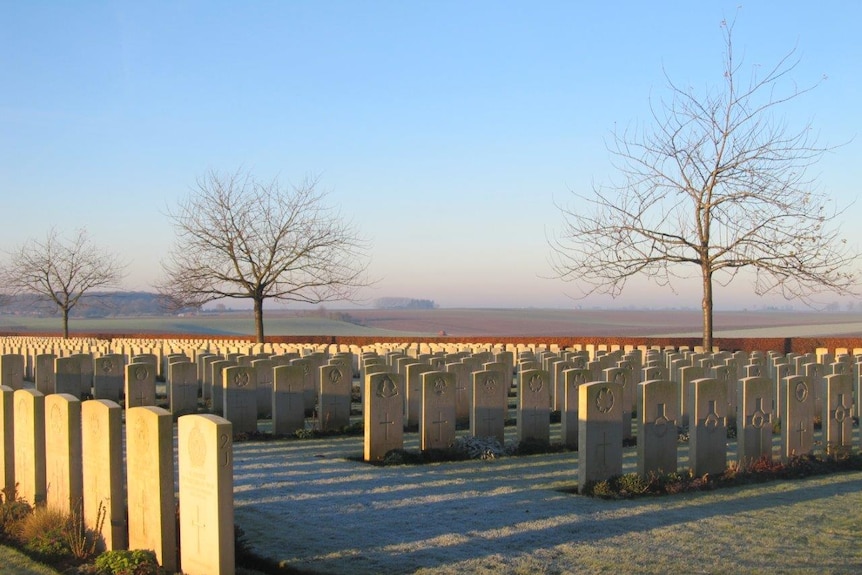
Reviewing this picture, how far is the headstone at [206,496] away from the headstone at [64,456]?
1.62 m

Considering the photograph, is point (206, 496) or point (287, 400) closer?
point (206, 496)

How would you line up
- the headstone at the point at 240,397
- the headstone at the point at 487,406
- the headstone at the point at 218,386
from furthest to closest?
the headstone at the point at 218,386
the headstone at the point at 240,397
the headstone at the point at 487,406

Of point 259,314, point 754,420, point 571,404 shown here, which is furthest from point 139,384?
point 259,314

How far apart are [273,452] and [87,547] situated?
194 inches

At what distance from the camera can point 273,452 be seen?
38.5 feet

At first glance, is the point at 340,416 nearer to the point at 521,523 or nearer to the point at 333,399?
the point at 333,399

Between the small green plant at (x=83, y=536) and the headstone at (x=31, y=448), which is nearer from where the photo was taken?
the small green plant at (x=83, y=536)

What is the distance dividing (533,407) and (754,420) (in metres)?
3.12

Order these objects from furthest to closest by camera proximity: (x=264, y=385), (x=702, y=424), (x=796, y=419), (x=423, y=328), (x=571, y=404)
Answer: (x=423, y=328) < (x=264, y=385) < (x=571, y=404) < (x=796, y=419) < (x=702, y=424)

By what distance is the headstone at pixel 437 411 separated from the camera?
37.4ft

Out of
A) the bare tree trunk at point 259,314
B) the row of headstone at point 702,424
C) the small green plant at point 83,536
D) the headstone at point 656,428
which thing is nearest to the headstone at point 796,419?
the row of headstone at point 702,424

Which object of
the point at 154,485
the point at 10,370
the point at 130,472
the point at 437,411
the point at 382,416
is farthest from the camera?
the point at 10,370

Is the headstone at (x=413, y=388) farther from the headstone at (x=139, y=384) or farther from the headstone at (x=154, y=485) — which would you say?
the headstone at (x=154, y=485)

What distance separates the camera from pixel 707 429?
9.88 m
